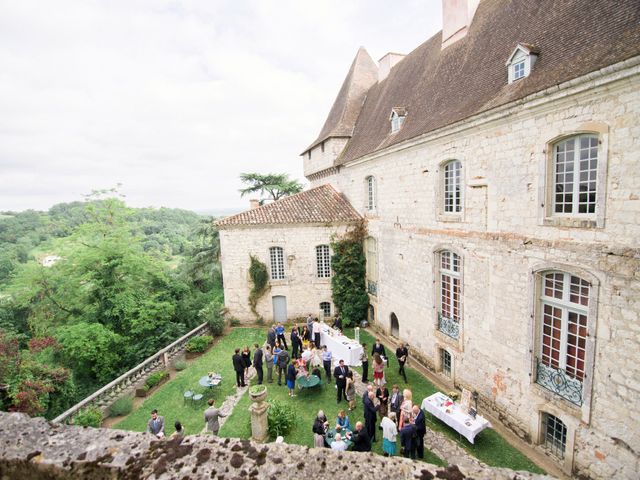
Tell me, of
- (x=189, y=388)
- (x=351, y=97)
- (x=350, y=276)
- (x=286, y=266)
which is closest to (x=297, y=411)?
(x=189, y=388)

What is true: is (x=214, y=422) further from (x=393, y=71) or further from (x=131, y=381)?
(x=393, y=71)

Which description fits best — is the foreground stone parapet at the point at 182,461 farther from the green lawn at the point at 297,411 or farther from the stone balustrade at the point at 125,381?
the stone balustrade at the point at 125,381

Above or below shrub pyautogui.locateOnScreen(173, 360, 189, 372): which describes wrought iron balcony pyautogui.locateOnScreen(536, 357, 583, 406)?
above

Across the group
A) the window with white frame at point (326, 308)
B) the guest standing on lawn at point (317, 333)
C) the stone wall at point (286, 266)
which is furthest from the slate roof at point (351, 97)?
the guest standing on lawn at point (317, 333)

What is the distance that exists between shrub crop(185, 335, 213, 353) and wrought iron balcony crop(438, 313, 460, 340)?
1104 cm

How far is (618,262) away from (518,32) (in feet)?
24.7

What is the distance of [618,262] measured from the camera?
6277 mm

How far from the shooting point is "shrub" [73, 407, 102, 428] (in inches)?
399

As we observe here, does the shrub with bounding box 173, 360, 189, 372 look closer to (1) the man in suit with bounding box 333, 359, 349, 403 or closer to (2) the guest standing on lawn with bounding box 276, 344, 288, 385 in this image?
(2) the guest standing on lawn with bounding box 276, 344, 288, 385

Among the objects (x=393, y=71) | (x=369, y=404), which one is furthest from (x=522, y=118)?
(x=393, y=71)

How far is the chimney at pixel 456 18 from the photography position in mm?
12883

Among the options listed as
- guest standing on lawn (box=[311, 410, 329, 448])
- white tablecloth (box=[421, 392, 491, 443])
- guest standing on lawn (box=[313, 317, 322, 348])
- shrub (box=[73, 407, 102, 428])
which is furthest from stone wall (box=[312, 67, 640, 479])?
shrub (box=[73, 407, 102, 428])

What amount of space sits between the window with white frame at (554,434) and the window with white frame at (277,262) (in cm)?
1331

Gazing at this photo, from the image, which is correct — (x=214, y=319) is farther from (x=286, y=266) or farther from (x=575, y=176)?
(x=575, y=176)
